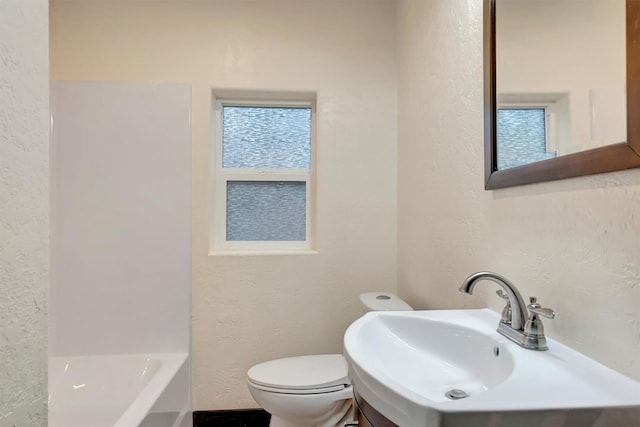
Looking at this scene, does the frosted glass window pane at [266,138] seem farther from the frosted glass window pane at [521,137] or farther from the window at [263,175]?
the frosted glass window pane at [521,137]

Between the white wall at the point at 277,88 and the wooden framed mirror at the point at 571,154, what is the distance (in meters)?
0.91

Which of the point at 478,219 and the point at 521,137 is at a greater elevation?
the point at 521,137

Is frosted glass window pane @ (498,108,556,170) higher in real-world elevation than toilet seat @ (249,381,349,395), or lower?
higher

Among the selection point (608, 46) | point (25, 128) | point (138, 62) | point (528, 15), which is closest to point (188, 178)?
point (138, 62)

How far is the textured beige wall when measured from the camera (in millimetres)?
632

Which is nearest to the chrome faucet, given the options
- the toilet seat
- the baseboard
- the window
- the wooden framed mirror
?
the wooden framed mirror

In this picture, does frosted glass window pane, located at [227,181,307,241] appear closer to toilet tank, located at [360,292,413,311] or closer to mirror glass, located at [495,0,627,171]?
toilet tank, located at [360,292,413,311]

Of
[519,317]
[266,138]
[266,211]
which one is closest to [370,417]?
[519,317]

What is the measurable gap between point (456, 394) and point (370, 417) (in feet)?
0.75

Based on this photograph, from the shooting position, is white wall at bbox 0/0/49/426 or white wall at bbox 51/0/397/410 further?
white wall at bbox 51/0/397/410

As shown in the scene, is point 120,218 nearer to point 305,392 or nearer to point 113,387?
point 113,387

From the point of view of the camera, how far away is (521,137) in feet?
2.94

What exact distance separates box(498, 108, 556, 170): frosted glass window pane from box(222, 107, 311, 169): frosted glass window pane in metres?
1.20

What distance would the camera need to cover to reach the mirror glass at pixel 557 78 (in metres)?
0.64
